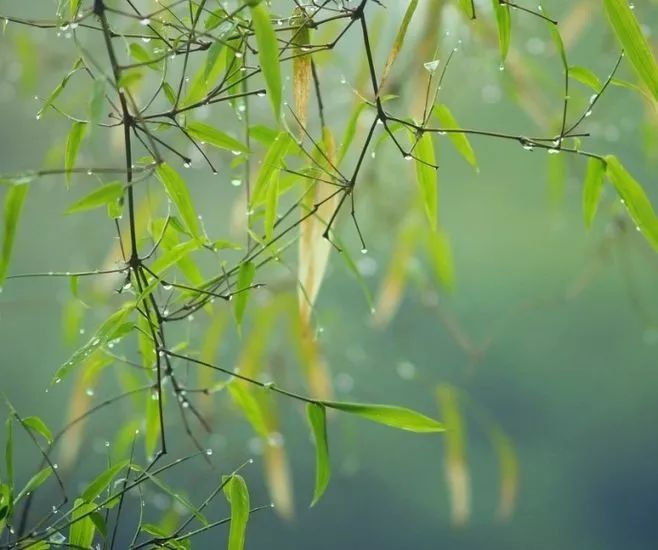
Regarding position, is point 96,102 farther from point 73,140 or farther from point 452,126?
point 452,126

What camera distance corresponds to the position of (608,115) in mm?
1716

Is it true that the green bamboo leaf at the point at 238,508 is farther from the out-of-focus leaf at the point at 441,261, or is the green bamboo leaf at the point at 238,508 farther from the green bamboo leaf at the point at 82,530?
the out-of-focus leaf at the point at 441,261

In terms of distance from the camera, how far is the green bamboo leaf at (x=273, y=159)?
478 mm

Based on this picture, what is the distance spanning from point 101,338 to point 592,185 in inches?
11.3

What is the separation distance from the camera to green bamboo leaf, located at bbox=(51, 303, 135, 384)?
0.44m

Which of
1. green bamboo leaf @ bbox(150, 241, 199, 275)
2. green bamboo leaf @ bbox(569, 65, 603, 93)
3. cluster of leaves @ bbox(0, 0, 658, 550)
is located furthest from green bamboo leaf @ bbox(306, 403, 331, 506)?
green bamboo leaf @ bbox(569, 65, 603, 93)

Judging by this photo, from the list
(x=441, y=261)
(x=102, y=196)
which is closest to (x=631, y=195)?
(x=102, y=196)

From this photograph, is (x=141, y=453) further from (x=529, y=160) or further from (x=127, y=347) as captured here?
(x=529, y=160)

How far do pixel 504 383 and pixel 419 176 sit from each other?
4.40ft

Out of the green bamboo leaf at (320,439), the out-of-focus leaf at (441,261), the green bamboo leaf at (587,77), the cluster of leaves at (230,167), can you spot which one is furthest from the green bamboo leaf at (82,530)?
the out-of-focus leaf at (441,261)

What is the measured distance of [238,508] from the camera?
0.50 meters

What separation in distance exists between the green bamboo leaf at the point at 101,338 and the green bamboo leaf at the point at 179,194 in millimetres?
52

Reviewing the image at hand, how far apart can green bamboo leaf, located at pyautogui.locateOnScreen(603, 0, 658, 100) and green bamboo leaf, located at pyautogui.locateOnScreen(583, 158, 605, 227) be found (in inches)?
2.6

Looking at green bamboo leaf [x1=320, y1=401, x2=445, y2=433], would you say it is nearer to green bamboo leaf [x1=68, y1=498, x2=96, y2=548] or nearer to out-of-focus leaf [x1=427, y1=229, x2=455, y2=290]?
green bamboo leaf [x1=68, y1=498, x2=96, y2=548]
